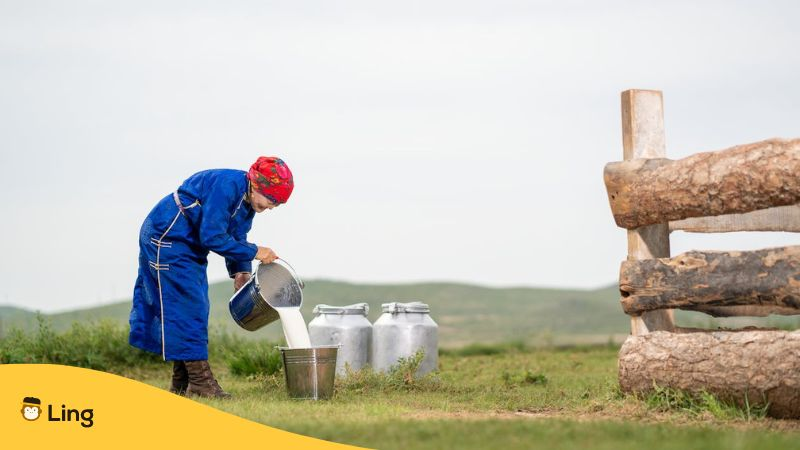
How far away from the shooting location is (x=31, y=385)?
21.9ft

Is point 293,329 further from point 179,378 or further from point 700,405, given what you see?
point 700,405

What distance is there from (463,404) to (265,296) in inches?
75.8

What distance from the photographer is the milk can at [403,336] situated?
967 cm

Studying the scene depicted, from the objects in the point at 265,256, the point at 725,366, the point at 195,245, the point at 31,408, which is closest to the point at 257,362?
the point at 195,245

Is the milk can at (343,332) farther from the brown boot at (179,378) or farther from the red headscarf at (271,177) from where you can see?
the red headscarf at (271,177)

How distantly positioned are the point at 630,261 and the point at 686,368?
1.09m

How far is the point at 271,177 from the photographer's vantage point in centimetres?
812

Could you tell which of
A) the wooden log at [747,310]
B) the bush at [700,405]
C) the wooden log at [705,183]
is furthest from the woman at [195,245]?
the wooden log at [747,310]

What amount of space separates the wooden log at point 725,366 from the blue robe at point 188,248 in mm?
3411

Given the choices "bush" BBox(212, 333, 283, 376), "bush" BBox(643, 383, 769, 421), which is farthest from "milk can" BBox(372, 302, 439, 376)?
"bush" BBox(643, 383, 769, 421)

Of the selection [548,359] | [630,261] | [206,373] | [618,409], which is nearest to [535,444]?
[618,409]

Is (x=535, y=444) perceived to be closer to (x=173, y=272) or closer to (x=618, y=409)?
(x=618, y=409)

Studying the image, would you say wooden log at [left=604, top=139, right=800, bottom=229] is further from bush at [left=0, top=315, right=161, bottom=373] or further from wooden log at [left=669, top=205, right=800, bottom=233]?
bush at [left=0, top=315, right=161, bottom=373]

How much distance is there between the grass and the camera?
585 cm
